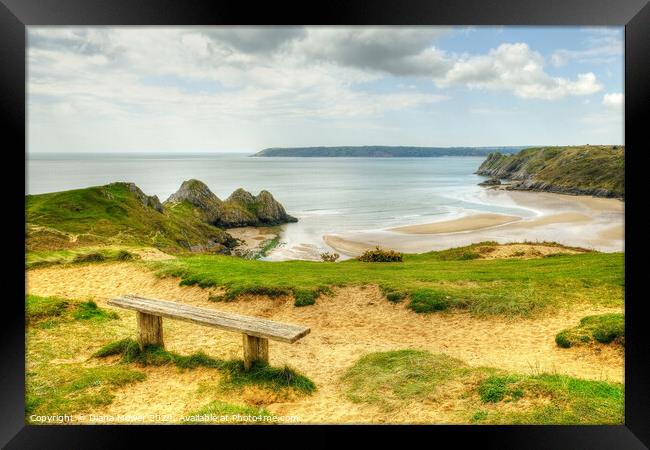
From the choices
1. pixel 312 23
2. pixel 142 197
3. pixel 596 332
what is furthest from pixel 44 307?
pixel 142 197

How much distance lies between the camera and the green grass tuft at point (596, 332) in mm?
7935

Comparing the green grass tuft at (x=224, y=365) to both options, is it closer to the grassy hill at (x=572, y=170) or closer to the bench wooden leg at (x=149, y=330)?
the bench wooden leg at (x=149, y=330)

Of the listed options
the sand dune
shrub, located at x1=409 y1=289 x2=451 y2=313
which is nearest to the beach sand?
the sand dune

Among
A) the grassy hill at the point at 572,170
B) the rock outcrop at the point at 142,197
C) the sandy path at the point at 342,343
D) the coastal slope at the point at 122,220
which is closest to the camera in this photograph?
the sandy path at the point at 342,343

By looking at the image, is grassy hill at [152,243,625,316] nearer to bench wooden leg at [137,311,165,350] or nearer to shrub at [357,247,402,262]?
shrub at [357,247,402,262]

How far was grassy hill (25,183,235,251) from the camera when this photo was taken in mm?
18578

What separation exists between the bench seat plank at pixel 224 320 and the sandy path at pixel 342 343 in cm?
97

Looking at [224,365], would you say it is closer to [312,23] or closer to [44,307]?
[44,307]

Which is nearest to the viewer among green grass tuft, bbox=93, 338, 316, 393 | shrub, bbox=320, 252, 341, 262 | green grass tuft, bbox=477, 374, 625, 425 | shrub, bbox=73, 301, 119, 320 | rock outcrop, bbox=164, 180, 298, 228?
green grass tuft, bbox=477, 374, 625, 425

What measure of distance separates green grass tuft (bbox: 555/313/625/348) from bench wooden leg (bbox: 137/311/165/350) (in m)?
7.45

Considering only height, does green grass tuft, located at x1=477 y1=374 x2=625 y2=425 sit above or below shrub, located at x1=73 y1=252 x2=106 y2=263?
below

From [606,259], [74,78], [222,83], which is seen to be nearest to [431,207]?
[606,259]

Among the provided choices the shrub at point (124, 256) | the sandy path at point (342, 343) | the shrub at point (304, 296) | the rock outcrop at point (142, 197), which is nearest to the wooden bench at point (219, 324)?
the sandy path at point (342, 343)

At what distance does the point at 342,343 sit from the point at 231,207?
30430 millimetres
